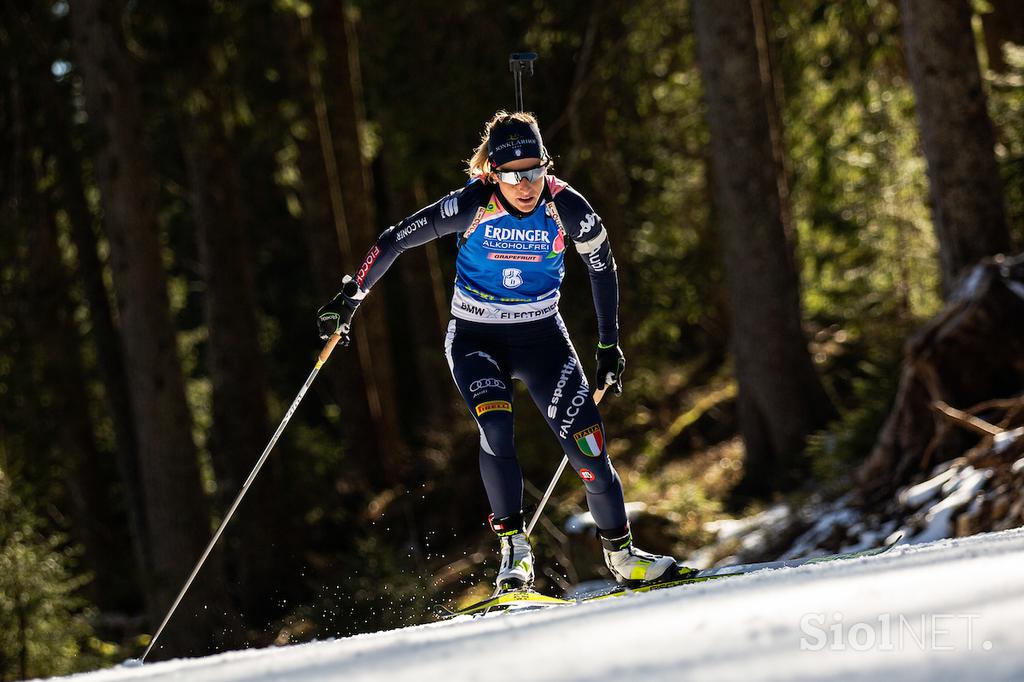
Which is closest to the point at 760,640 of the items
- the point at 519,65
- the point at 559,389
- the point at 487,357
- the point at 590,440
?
the point at 590,440

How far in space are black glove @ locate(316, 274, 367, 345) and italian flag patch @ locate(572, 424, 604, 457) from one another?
1.42 meters

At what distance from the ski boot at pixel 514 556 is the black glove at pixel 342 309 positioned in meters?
1.34

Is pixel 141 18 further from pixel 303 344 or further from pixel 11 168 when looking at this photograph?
pixel 303 344

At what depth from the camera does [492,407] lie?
566 centimetres

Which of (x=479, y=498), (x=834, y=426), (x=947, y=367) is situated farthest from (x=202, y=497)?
(x=947, y=367)

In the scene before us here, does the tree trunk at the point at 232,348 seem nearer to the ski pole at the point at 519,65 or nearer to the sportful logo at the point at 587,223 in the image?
the ski pole at the point at 519,65

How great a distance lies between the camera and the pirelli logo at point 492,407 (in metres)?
5.66

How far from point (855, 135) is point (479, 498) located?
25.1 feet

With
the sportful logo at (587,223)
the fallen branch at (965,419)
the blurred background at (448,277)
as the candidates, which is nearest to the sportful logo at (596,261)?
the sportful logo at (587,223)

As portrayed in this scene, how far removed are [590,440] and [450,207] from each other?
142 cm

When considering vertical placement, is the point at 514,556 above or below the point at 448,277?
below

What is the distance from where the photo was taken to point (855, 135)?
53.1ft

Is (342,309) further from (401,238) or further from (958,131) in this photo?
(958,131)

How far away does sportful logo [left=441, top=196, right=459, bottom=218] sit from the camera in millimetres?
5727
